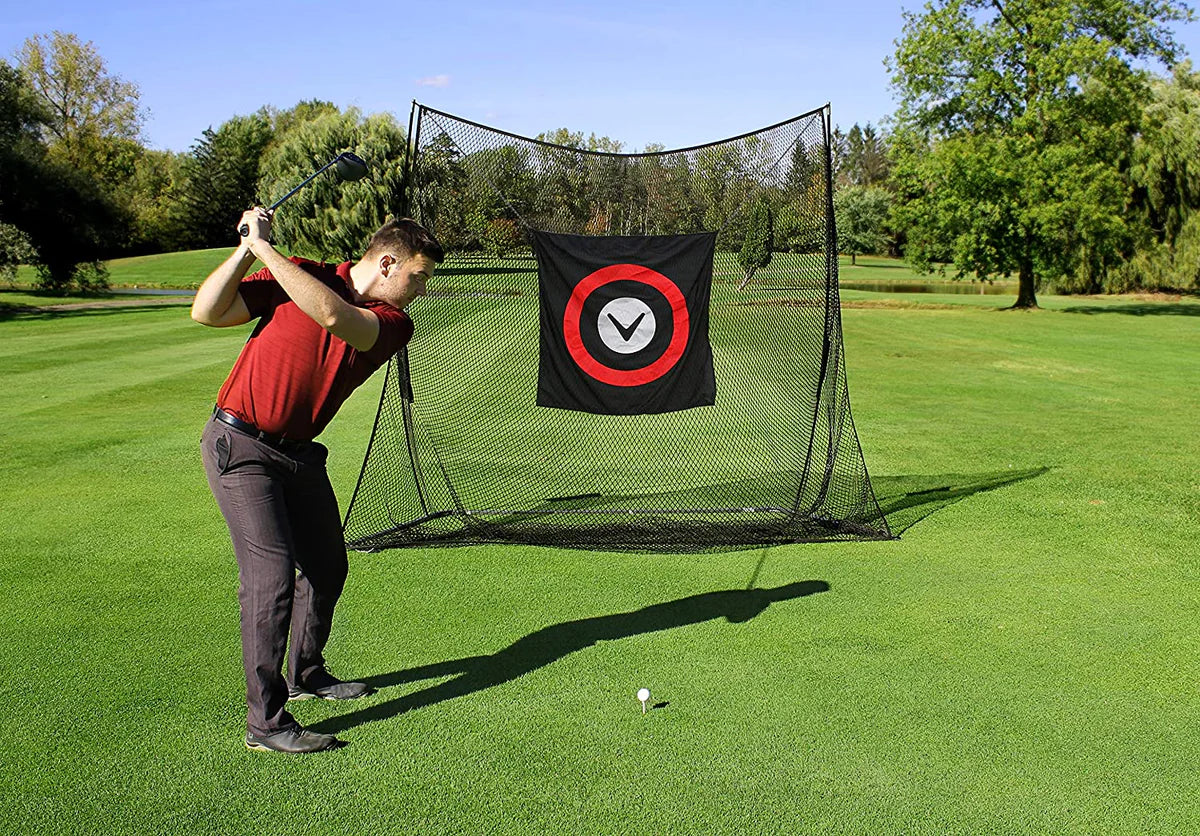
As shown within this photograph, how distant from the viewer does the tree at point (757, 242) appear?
6828 millimetres

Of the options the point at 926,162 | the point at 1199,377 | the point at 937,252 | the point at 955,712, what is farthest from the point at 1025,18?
the point at 955,712

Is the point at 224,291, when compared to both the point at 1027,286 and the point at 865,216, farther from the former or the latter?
the point at 865,216

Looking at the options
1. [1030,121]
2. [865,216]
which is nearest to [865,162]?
[865,216]

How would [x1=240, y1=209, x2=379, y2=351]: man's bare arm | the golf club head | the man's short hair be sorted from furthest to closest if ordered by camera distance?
the golf club head < the man's short hair < [x1=240, y1=209, x2=379, y2=351]: man's bare arm

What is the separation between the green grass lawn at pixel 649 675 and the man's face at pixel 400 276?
170cm

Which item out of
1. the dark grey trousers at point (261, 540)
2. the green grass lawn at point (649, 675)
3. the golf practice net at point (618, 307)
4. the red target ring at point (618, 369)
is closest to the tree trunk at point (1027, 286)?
the green grass lawn at point (649, 675)

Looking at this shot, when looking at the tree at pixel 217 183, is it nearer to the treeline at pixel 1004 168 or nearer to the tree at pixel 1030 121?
the treeline at pixel 1004 168

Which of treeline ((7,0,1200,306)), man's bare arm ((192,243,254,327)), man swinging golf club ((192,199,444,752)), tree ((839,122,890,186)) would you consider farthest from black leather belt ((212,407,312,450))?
tree ((839,122,890,186))

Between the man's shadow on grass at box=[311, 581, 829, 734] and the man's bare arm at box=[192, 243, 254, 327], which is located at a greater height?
the man's bare arm at box=[192, 243, 254, 327]

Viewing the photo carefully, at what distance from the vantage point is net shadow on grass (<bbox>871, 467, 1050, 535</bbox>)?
7.24 m

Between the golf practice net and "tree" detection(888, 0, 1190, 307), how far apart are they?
1037 inches

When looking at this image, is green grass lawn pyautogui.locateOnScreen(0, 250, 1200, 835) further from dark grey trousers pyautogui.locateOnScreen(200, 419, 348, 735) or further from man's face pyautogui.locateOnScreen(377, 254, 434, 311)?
man's face pyautogui.locateOnScreen(377, 254, 434, 311)

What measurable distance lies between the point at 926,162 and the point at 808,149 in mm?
28244

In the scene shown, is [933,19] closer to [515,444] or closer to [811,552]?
[515,444]
